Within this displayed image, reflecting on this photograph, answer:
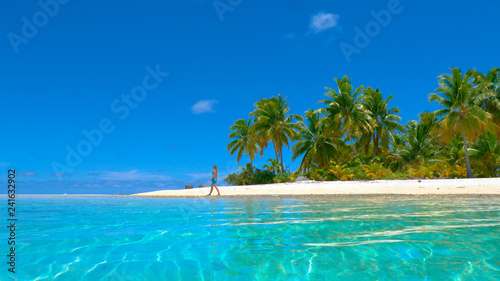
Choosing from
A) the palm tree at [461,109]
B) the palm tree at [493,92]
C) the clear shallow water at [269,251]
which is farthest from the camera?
the palm tree at [493,92]

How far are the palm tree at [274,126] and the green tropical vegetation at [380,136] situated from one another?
0.33 ft

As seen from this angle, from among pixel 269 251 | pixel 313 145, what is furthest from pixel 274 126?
pixel 269 251

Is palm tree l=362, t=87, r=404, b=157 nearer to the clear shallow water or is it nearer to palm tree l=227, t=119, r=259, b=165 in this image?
palm tree l=227, t=119, r=259, b=165

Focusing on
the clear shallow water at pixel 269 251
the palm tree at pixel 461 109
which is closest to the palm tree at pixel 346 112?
the palm tree at pixel 461 109

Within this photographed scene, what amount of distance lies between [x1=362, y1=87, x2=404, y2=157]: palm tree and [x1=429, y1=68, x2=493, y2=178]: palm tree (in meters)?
6.16

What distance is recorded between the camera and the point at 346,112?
3250 cm

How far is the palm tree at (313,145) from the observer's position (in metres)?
32.5

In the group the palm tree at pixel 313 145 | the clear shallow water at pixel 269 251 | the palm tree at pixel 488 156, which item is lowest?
the clear shallow water at pixel 269 251

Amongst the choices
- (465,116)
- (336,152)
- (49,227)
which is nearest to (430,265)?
(49,227)

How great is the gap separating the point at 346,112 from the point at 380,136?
506 centimetres

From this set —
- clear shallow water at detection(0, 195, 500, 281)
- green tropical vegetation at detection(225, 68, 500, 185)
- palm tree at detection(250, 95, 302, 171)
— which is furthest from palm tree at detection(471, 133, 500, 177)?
clear shallow water at detection(0, 195, 500, 281)

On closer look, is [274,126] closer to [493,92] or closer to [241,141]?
[241,141]

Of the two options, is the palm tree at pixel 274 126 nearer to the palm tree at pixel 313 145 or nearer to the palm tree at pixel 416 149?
the palm tree at pixel 313 145

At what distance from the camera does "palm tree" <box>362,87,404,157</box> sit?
3428 cm
